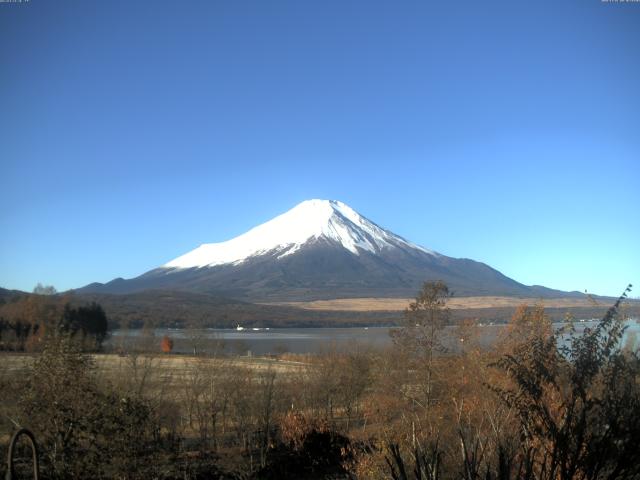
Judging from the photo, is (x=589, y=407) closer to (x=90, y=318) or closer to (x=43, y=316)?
(x=43, y=316)

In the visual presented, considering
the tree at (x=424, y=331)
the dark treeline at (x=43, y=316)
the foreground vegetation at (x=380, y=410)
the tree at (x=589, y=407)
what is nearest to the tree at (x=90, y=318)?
the dark treeline at (x=43, y=316)

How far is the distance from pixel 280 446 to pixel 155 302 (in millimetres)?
149487

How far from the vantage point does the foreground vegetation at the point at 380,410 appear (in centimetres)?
518

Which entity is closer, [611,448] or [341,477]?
[611,448]

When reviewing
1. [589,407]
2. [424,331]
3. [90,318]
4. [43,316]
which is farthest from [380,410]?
[90,318]

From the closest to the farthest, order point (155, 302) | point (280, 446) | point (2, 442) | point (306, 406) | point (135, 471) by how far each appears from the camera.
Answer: point (135, 471)
point (2, 442)
point (280, 446)
point (306, 406)
point (155, 302)

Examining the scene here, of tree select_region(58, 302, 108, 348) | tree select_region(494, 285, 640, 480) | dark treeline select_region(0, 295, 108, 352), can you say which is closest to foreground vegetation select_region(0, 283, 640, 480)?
tree select_region(494, 285, 640, 480)

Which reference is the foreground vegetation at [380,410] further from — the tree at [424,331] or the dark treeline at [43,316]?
the dark treeline at [43,316]

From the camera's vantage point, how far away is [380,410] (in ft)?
74.8

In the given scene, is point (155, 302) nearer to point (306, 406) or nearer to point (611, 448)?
point (306, 406)

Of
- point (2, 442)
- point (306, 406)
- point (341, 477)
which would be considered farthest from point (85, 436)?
point (306, 406)

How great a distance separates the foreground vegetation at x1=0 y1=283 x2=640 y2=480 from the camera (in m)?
5.18

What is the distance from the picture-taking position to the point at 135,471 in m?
12.8

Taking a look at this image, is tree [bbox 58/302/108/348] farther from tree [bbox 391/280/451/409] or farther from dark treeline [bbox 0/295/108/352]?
tree [bbox 391/280/451/409]
